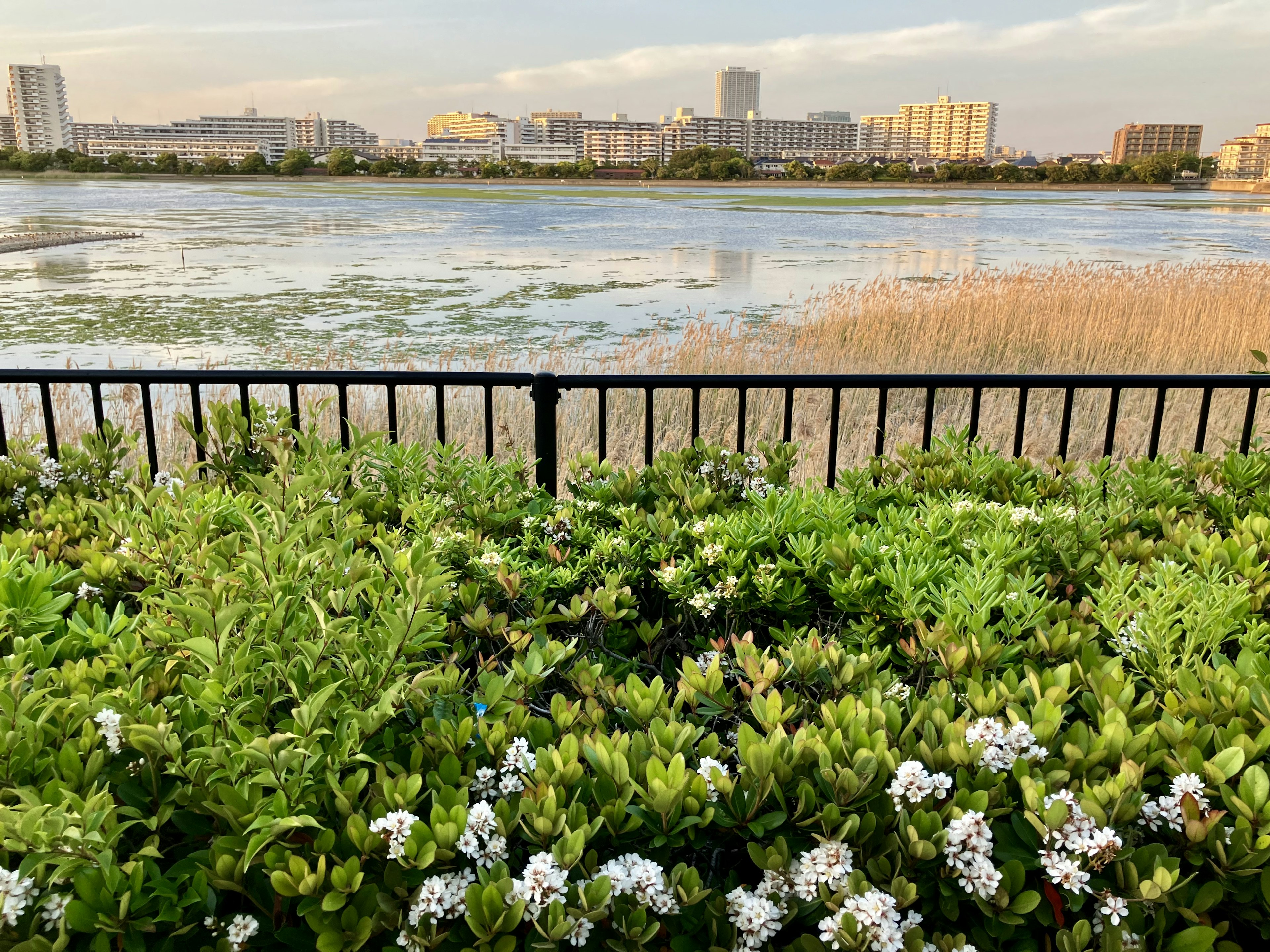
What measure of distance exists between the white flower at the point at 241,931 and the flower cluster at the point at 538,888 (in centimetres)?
37

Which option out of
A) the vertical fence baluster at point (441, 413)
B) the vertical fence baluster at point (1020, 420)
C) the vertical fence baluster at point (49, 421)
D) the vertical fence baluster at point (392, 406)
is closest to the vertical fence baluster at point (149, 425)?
the vertical fence baluster at point (49, 421)

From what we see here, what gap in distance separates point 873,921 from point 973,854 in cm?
20

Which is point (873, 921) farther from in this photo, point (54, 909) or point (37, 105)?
point (37, 105)

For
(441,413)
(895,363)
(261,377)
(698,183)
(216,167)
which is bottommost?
(895,363)

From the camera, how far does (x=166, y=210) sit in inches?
1764

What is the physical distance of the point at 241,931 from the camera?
4.20ft

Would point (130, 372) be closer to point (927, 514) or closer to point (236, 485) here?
point (236, 485)

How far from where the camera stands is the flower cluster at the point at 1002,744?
1.50 metres

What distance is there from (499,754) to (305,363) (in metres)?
10.3

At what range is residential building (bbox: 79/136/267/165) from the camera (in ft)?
453

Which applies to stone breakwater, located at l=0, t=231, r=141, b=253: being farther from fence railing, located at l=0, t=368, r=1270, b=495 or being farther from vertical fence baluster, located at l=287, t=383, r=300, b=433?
vertical fence baluster, located at l=287, t=383, r=300, b=433

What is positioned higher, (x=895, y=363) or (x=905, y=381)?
(x=905, y=381)

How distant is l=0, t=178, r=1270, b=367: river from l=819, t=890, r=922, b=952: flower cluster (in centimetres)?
1137

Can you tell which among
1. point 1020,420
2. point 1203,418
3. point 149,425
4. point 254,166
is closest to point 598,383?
point 1020,420
